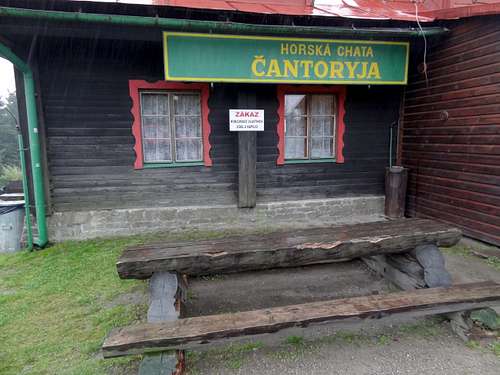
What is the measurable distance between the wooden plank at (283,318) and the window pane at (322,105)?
14.7 feet

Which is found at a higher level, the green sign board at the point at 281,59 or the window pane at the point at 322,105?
the green sign board at the point at 281,59

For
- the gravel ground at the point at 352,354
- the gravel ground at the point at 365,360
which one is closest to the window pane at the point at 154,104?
the gravel ground at the point at 352,354

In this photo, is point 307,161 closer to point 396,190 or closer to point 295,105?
point 295,105

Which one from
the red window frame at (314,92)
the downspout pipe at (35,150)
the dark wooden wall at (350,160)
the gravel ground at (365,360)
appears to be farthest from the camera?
the dark wooden wall at (350,160)

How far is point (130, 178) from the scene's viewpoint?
18.8ft

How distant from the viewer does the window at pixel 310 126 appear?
6363 mm

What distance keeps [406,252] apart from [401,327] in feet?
2.67

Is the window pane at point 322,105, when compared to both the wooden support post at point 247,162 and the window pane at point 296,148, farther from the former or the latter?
the wooden support post at point 247,162

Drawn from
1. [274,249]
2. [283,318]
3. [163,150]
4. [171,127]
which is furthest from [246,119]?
[283,318]

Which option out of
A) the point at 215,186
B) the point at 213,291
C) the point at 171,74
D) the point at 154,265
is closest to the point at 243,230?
the point at 215,186

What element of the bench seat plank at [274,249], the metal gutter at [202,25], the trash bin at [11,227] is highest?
the metal gutter at [202,25]

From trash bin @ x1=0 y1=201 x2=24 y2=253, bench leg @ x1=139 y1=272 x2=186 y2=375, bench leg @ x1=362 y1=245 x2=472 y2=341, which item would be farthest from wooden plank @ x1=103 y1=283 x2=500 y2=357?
trash bin @ x1=0 y1=201 x2=24 y2=253

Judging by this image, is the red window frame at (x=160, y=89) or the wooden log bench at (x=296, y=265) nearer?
the wooden log bench at (x=296, y=265)

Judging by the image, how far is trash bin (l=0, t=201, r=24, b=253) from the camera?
561 centimetres
